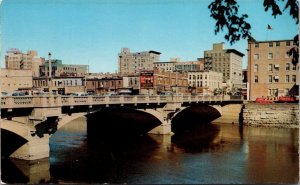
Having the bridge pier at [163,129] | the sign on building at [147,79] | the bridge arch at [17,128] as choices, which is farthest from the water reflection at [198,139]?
the sign on building at [147,79]

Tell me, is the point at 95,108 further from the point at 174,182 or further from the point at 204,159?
the point at 174,182

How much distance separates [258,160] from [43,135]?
22.8 metres

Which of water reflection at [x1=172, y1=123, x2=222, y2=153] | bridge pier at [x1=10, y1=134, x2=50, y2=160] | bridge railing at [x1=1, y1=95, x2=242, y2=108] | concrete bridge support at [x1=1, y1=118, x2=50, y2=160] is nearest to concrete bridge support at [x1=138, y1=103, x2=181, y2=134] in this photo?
bridge railing at [x1=1, y1=95, x2=242, y2=108]

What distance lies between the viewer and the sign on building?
99312 mm

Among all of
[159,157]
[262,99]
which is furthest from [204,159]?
[262,99]

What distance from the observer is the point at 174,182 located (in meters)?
28.7

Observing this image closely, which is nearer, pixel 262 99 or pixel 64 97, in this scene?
pixel 64 97

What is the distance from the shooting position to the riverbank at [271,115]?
65.8 metres

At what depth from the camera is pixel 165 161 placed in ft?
123

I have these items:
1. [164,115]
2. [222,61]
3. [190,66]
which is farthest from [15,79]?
[222,61]

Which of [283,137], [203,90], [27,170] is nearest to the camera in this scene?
[27,170]

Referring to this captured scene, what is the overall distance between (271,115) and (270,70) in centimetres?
1376

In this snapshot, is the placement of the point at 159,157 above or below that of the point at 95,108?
below

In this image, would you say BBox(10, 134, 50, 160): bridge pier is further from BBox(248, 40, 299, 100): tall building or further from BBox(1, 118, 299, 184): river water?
BBox(248, 40, 299, 100): tall building
